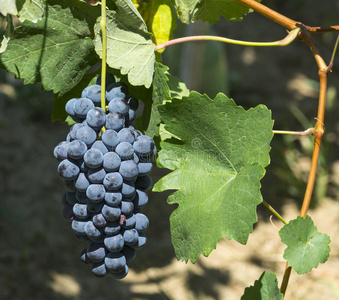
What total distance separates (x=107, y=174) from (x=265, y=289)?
1.34 ft

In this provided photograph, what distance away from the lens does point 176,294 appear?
2.64 meters

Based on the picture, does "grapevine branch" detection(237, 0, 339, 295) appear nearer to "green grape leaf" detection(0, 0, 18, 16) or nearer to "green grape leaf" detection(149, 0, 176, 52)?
"green grape leaf" detection(149, 0, 176, 52)

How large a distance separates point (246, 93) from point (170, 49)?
100cm

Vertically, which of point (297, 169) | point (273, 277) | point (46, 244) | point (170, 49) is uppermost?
point (273, 277)

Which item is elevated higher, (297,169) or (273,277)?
(273,277)

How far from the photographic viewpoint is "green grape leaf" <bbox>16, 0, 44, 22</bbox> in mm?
846

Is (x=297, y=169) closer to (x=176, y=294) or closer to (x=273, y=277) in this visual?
(x=176, y=294)

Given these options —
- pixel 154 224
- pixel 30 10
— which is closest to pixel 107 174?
pixel 30 10

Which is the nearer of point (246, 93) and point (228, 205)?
point (228, 205)

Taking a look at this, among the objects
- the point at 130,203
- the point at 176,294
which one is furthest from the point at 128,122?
the point at 176,294

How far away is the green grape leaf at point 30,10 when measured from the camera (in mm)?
Answer: 846

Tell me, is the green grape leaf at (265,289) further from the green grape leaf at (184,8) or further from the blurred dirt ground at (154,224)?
the blurred dirt ground at (154,224)

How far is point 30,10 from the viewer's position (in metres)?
0.85

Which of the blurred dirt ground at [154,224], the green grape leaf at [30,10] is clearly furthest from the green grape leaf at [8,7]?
the blurred dirt ground at [154,224]
